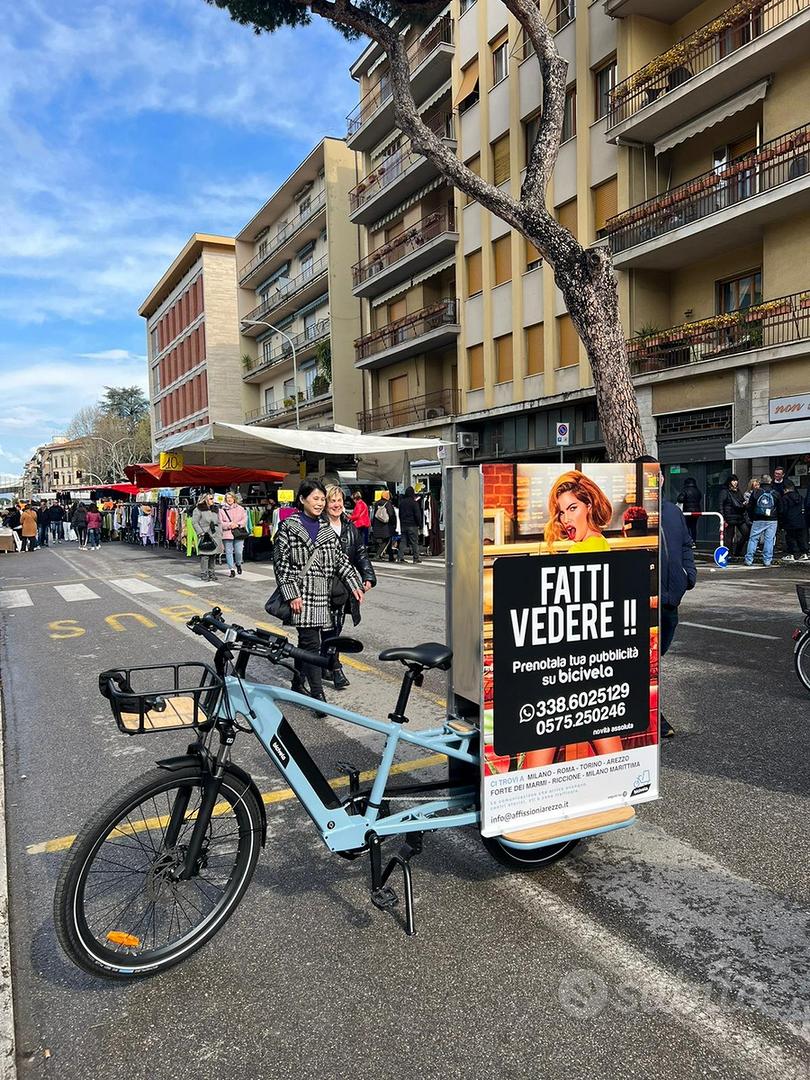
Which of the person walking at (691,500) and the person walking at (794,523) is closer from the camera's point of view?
the person walking at (794,523)

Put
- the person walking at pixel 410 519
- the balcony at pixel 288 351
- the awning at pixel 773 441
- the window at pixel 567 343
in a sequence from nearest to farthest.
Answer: the awning at pixel 773 441
the person walking at pixel 410 519
the window at pixel 567 343
the balcony at pixel 288 351

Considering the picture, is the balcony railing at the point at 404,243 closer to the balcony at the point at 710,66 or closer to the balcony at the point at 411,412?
the balcony at the point at 411,412

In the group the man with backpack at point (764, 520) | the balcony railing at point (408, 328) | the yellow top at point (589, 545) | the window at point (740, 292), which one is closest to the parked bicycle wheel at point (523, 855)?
the yellow top at point (589, 545)

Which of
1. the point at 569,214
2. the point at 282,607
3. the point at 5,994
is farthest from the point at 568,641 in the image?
the point at 569,214

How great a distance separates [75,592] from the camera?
46.1 ft

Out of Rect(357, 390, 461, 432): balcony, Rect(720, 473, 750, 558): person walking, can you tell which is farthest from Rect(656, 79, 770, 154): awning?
Rect(357, 390, 461, 432): balcony

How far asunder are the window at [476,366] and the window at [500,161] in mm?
5553

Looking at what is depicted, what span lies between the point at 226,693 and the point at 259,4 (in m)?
16.8

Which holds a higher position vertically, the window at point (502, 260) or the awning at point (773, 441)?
the window at point (502, 260)

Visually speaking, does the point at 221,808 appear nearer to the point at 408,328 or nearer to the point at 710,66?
the point at 710,66

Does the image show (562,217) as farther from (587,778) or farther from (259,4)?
(587,778)

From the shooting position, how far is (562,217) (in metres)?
22.9

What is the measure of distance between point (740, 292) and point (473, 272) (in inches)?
418

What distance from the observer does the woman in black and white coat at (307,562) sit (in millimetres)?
5738
